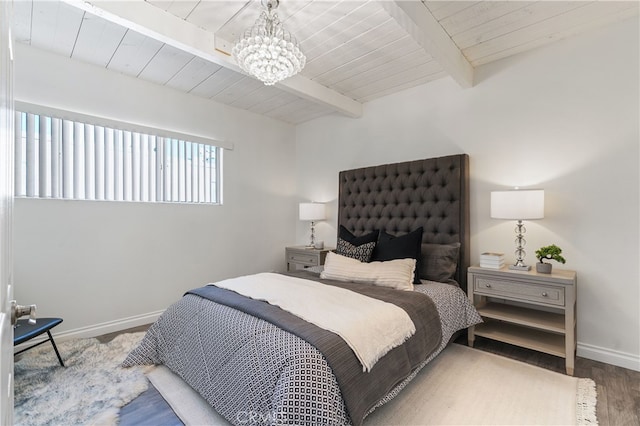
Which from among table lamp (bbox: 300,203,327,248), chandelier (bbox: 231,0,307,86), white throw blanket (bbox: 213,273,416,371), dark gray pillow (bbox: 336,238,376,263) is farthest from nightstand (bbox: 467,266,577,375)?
chandelier (bbox: 231,0,307,86)

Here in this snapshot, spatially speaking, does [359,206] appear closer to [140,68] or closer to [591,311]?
[591,311]

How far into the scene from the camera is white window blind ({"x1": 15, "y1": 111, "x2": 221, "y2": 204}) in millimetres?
2500

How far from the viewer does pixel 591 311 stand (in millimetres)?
2318

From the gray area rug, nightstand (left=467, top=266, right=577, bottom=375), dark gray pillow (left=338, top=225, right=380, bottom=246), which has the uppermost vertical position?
dark gray pillow (left=338, top=225, right=380, bottom=246)

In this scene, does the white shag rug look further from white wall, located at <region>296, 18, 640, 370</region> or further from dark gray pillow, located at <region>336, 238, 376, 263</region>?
white wall, located at <region>296, 18, 640, 370</region>

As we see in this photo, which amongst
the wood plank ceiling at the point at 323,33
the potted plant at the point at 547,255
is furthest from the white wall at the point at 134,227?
the potted plant at the point at 547,255

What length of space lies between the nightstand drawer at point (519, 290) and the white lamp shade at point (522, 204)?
498mm

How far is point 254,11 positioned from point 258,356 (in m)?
2.09

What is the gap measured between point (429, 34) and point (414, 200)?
147 centimetres

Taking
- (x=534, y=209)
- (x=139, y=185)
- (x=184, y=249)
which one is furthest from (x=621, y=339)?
(x=139, y=185)

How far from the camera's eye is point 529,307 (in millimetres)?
2549

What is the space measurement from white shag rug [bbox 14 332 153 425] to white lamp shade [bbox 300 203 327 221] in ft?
7.17

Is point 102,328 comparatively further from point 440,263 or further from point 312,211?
point 440,263

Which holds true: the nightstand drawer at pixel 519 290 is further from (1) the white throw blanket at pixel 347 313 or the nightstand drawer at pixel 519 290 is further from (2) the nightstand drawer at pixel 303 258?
(2) the nightstand drawer at pixel 303 258
